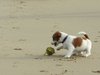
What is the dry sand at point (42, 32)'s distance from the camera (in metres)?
7.97

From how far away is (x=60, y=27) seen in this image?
39.2ft

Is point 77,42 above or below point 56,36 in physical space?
below

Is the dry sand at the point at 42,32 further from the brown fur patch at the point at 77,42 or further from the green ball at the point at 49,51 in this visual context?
the brown fur patch at the point at 77,42

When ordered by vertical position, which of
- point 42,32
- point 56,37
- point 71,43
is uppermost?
point 56,37

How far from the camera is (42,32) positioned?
37.3ft

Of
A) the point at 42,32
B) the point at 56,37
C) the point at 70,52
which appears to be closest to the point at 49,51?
the point at 56,37

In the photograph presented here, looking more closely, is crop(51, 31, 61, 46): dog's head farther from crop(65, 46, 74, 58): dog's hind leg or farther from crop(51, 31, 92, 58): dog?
crop(65, 46, 74, 58): dog's hind leg

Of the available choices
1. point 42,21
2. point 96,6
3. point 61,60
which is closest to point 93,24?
point 42,21

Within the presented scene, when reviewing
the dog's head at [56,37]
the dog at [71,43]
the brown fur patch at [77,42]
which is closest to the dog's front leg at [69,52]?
the dog at [71,43]

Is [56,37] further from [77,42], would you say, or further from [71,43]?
[77,42]

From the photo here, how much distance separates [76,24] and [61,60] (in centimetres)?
404

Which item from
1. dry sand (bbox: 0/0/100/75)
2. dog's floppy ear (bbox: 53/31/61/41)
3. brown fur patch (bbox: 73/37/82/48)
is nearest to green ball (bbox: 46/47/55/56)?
dry sand (bbox: 0/0/100/75)

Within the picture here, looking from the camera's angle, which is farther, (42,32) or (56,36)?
(42,32)

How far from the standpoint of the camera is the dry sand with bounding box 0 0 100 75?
7.97 m
